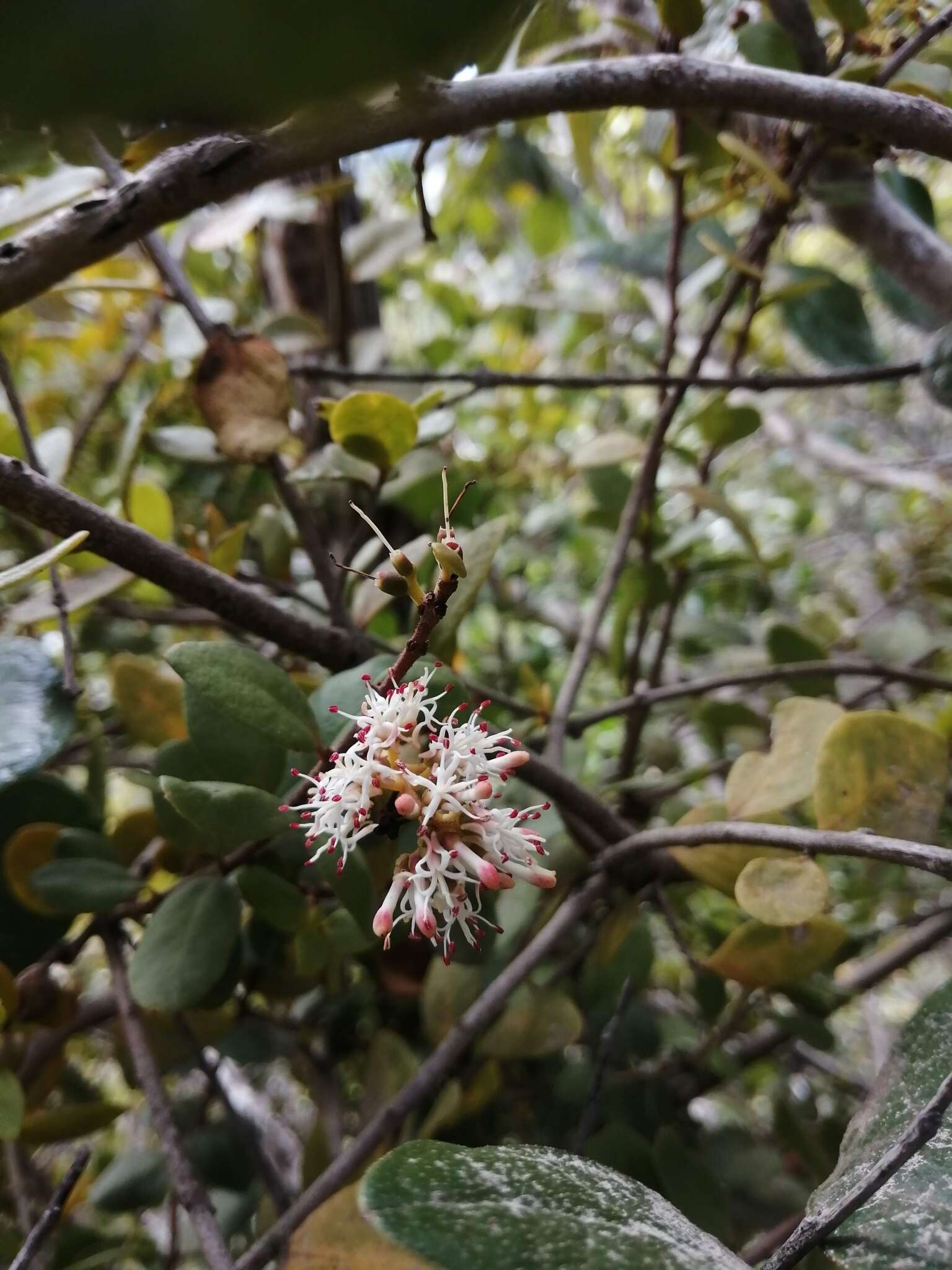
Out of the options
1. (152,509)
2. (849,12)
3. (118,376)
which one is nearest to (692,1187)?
(152,509)

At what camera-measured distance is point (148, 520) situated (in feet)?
1.99

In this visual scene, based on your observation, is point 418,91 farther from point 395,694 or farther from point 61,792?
point 61,792

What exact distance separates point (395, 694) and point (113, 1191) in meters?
0.50

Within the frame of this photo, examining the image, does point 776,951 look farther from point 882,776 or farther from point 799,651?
point 799,651

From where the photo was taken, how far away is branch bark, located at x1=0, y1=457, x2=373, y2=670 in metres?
0.35

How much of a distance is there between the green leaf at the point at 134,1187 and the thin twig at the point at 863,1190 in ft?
1.64

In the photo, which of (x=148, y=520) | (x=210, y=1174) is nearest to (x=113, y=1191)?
(x=210, y=1174)

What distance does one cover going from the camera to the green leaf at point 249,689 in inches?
14.0

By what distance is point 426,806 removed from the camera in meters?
0.32

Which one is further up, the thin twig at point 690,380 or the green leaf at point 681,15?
the green leaf at point 681,15

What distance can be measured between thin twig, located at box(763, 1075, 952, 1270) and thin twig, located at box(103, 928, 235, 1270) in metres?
0.23

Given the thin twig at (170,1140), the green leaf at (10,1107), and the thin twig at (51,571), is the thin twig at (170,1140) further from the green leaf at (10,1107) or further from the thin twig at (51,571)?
the thin twig at (51,571)

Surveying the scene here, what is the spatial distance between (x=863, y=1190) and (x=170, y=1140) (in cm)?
32

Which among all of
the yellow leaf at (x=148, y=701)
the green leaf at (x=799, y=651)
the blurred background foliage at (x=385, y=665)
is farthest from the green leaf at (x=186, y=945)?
the green leaf at (x=799, y=651)
